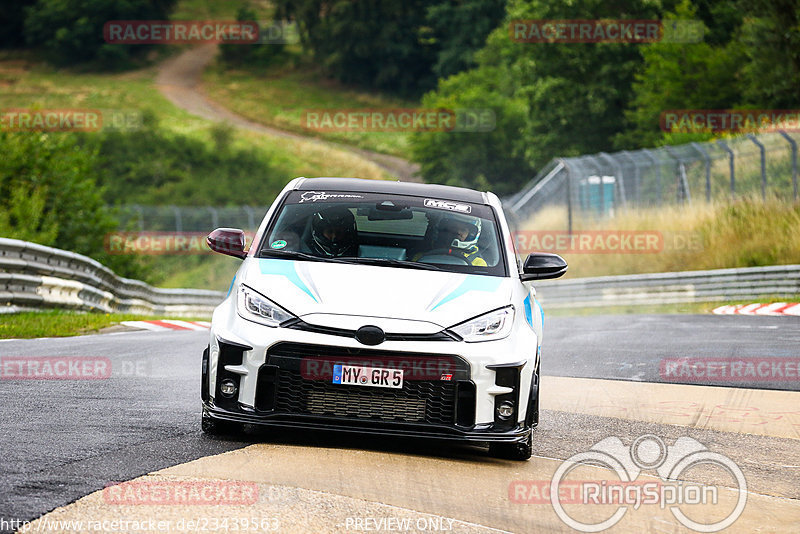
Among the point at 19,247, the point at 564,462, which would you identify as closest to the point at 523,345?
the point at 564,462

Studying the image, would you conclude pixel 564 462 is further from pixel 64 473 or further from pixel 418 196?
pixel 64 473

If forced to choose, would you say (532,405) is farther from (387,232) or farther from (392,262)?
(387,232)

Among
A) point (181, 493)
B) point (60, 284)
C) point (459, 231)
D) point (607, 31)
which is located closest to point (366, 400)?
point (181, 493)

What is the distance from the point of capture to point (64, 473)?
5.59 m

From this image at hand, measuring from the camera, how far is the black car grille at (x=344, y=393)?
6477 mm

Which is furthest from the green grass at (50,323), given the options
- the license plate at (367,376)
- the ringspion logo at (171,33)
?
the ringspion logo at (171,33)

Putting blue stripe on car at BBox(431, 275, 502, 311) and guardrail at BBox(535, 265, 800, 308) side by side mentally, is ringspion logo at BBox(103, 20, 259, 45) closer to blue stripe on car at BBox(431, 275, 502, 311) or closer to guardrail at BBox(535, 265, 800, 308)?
guardrail at BBox(535, 265, 800, 308)

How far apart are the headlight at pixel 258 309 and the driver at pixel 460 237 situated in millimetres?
1262

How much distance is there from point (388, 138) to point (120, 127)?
23.2 meters

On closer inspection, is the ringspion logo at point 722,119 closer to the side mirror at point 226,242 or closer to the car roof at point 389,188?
→ the car roof at point 389,188

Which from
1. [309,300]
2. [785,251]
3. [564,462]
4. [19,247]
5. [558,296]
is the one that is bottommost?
[558,296]

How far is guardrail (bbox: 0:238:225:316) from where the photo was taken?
51.5ft

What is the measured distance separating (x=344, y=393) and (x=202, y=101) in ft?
341

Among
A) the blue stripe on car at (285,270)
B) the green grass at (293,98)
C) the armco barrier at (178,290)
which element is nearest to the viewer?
the blue stripe on car at (285,270)
